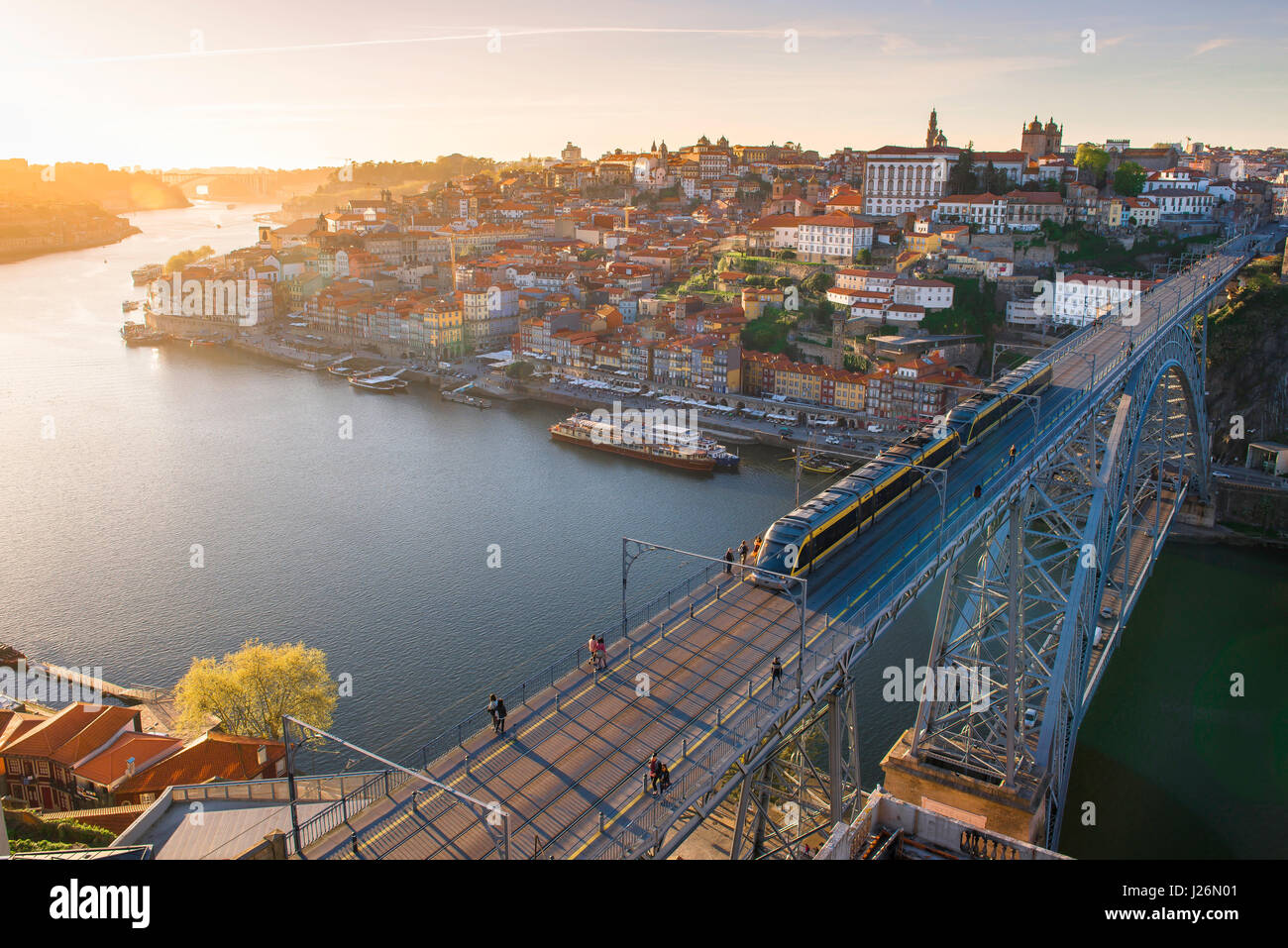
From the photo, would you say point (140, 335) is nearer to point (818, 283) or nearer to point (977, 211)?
point (818, 283)

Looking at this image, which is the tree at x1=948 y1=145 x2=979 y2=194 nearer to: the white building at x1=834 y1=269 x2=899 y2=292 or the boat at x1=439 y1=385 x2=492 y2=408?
the white building at x1=834 y1=269 x2=899 y2=292

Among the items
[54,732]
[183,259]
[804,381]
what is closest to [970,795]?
[54,732]

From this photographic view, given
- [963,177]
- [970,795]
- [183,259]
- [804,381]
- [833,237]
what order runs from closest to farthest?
[970,795], [804,381], [833,237], [963,177], [183,259]

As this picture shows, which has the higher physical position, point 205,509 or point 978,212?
point 978,212

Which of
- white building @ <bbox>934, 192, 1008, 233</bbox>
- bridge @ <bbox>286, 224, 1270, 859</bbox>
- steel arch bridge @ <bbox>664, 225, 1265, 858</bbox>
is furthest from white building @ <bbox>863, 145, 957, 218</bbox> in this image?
bridge @ <bbox>286, 224, 1270, 859</bbox>

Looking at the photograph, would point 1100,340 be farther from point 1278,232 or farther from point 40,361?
point 40,361
